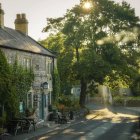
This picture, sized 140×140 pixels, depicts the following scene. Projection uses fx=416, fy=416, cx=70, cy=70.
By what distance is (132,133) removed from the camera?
29.9 meters

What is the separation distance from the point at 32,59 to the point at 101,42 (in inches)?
584

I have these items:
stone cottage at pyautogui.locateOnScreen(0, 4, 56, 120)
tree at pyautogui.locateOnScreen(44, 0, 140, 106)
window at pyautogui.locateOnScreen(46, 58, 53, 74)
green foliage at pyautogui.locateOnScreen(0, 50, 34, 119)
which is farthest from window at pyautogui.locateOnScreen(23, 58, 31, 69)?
tree at pyautogui.locateOnScreen(44, 0, 140, 106)

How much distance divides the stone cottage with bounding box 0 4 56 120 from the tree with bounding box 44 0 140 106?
6.40 m

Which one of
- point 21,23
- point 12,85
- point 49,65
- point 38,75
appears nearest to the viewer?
point 12,85

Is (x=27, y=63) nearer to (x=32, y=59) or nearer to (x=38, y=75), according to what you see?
(x=32, y=59)

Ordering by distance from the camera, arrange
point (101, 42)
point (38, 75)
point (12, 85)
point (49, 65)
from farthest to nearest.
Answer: point (101, 42) → point (49, 65) → point (38, 75) → point (12, 85)

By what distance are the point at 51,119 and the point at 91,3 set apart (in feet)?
58.1

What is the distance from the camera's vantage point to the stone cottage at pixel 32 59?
33.8m

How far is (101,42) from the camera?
49.9 m

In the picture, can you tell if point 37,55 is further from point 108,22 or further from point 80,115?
point 108,22

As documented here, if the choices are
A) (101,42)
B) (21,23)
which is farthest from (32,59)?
(101,42)

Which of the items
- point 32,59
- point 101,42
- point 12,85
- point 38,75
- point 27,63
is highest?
point 101,42

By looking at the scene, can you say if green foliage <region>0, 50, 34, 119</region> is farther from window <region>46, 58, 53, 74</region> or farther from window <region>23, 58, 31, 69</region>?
window <region>46, 58, 53, 74</region>

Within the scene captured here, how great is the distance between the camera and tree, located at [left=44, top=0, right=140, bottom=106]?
48.5 m
